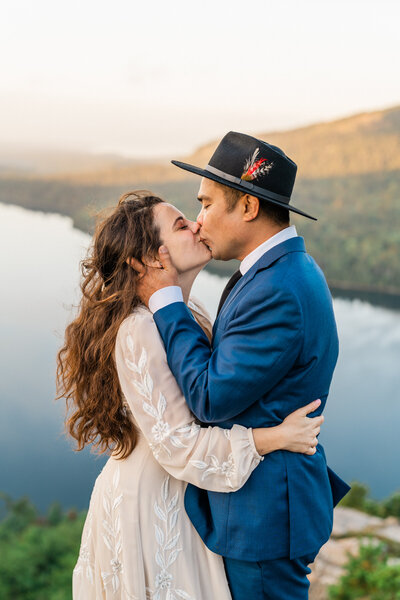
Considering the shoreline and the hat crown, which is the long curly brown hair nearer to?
the hat crown

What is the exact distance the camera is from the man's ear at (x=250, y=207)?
1.61m

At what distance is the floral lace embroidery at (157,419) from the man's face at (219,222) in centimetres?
37

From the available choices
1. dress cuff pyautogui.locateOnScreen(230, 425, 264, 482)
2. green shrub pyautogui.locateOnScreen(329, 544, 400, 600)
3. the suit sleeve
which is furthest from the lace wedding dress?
green shrub pyautogui.locateOnScreen(329, 544, 400, 600)

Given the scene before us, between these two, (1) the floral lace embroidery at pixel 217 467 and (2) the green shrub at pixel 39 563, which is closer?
(1) the floral lace embroidery at pixel 217 467

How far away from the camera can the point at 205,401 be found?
1.46 m

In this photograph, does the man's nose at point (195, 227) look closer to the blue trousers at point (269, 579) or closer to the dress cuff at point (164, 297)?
the dress cuff at point (164, 297)

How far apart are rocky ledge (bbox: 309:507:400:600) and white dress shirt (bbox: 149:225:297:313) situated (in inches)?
122

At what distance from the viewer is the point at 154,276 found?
68.9 inches

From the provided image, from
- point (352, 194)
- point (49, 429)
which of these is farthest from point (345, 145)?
point (49, 429)

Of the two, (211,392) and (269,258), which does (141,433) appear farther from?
(269,258)

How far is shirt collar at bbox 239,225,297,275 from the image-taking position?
1624mm

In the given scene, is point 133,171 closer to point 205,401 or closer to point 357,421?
point 357,421

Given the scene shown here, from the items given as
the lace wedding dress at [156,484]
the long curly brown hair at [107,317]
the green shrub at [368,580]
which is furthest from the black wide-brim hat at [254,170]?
the green shrub at [368,580]

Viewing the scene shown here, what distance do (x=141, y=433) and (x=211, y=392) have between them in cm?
43
